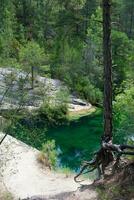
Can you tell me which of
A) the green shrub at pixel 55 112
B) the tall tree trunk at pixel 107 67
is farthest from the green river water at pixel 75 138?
the tall tree trunk at pixel 107 67

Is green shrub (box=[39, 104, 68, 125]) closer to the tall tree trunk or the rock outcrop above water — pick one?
the rock outcrop above water

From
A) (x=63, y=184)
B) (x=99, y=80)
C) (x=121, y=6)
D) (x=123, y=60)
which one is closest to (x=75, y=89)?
(x=99, y=80)

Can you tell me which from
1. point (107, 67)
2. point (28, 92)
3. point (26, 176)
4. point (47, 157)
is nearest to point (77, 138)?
point (47, 157)

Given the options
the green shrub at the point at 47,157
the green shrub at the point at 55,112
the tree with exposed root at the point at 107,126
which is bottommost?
the green shrub at the point at 55,112

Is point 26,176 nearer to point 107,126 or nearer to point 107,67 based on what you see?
point 107,126

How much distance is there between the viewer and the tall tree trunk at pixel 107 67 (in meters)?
15.7

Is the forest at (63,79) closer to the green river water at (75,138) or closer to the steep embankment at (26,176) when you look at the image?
the green river water at (75,138)

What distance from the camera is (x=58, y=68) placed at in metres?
54.7

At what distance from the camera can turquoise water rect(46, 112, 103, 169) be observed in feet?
118

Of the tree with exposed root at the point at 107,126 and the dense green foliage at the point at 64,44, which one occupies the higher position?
the tree with exposed root at the point at 107,126

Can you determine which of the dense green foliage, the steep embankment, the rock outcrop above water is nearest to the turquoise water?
the dense green foliage

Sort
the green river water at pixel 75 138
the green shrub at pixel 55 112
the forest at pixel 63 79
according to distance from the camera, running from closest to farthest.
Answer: the forest at pixel 63 79 < the green river water at pixel 75 138 < the green shrub at pixel 55 112

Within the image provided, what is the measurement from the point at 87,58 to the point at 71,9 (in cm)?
1183

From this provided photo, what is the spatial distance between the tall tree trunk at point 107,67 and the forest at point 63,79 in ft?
0.12
